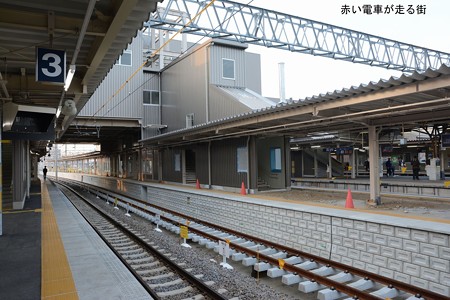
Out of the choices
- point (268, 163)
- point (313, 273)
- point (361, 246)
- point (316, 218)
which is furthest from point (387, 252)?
point (268, 163)

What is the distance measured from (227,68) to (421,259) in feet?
51.7

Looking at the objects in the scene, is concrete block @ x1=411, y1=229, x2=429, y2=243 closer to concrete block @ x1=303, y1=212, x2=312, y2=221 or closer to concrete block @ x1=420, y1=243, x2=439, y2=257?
concrete block @ x1=420, y1=243, x2=439, y2=257

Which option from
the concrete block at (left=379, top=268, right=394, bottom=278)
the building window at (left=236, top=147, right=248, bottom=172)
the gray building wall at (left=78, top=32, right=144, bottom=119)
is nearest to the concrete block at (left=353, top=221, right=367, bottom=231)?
the concrete block at (left=379, top=268, right=394, bottom=278)

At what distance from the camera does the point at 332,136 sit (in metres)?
19.3

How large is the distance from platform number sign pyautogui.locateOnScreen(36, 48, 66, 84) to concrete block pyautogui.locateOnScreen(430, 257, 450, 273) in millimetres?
7269

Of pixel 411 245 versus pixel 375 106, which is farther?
pixel 375 106

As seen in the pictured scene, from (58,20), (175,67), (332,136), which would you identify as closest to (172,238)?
(58,20)

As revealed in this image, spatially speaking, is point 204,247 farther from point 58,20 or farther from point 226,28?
point 226,28

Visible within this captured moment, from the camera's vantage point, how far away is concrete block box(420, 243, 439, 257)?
231 inches

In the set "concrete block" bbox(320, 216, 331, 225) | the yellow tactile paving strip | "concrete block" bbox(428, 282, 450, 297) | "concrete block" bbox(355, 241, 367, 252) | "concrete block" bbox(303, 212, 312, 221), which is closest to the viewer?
the yellow tactile paving strip

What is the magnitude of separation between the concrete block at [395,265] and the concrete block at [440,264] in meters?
0.61

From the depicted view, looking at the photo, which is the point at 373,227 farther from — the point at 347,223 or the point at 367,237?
the point at 347,223

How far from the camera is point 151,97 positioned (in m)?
25.6

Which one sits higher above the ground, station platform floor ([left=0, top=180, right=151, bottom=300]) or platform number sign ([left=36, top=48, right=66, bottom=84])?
platform number sign ([left=36, top=48, right=66, bottom=84])
